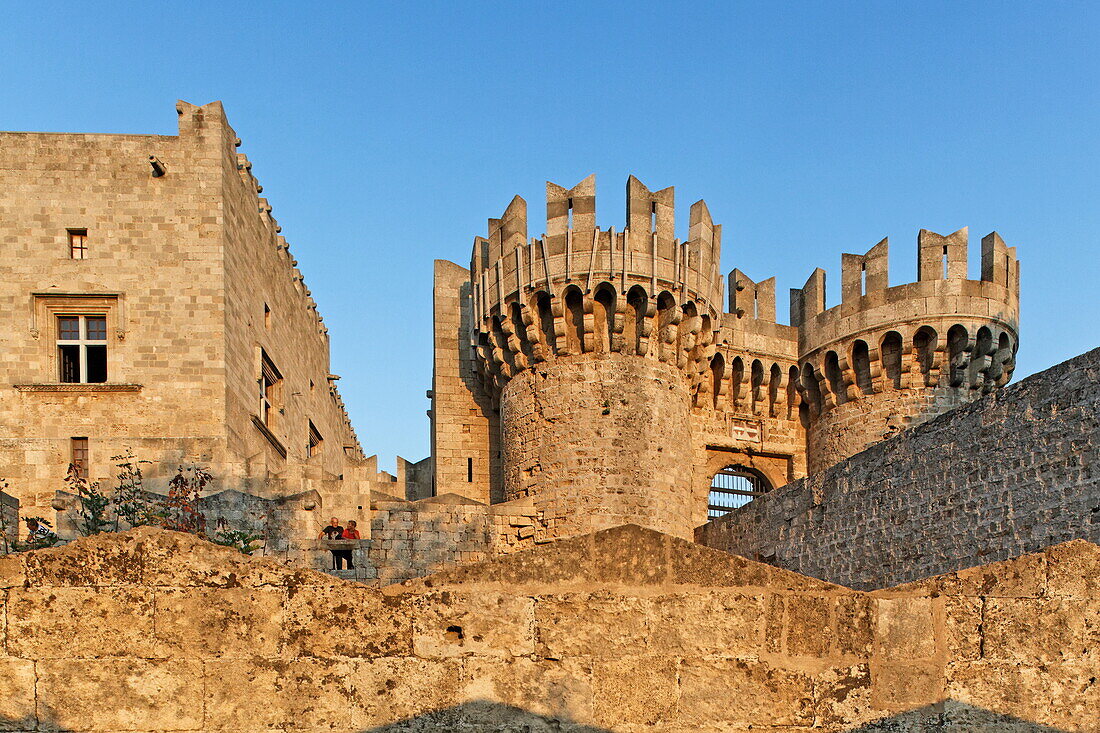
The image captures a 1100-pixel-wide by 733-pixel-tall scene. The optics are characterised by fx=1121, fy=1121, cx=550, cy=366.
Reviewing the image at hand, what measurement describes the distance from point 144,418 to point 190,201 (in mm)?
3426

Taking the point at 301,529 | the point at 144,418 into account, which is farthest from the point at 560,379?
the point at 144,418

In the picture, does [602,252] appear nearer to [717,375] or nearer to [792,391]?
[717,375]

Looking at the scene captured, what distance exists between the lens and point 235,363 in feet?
56.8

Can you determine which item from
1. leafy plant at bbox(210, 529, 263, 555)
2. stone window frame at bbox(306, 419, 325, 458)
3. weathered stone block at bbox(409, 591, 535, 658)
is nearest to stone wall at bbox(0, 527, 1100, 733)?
weathered stone block at bbox(409, 591, 535, 658)

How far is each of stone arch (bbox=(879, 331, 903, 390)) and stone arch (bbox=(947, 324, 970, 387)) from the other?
843mm

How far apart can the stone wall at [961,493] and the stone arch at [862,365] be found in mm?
4588

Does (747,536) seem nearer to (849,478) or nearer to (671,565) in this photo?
(849,478)

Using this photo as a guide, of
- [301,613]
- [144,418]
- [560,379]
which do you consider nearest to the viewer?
[301,613]

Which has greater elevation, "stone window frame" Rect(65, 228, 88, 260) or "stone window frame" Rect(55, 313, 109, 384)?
"stone window frame" Rect(65, 228, 88, 260)

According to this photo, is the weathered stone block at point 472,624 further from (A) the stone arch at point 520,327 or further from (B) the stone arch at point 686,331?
(B) the stone arch at point 686,331

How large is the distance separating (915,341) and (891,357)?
20.2 inches

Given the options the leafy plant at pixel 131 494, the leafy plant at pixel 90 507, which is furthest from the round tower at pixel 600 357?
→ the leafy plant at pixel 90 507

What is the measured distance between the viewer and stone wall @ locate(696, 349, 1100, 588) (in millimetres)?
10492

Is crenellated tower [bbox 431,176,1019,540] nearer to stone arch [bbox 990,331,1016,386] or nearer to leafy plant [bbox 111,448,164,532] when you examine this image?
stone arch [bbox 990,331,1016,386]
